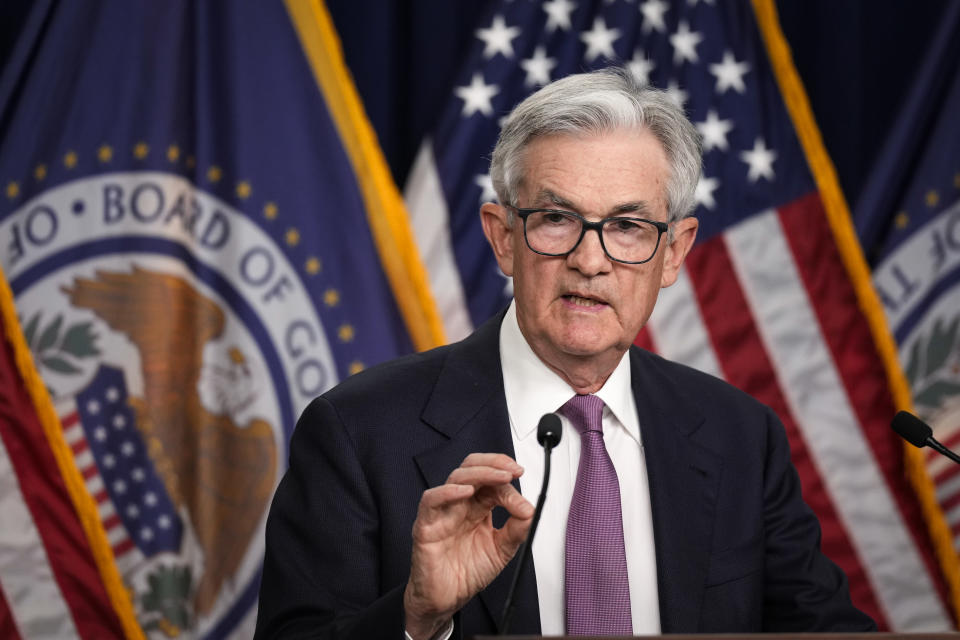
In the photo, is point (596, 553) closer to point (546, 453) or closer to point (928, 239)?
point (546, 453)

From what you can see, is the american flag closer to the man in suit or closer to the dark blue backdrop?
the dark blue backdrop

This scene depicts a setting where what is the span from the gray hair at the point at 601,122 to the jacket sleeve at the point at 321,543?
0.48 m

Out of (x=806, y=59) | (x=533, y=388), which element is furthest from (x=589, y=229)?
(x=806, y=59)

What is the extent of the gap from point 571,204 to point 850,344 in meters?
1.63

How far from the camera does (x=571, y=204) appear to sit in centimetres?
154

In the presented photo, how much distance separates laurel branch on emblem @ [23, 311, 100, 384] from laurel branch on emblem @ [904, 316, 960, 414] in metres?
2.28

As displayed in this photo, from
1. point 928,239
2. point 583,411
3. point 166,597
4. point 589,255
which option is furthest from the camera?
point 928,239

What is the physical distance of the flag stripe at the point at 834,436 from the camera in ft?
9.35

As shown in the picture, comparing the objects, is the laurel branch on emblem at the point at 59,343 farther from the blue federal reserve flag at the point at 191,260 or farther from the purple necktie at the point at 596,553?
the purple necktie at the point at 596,553

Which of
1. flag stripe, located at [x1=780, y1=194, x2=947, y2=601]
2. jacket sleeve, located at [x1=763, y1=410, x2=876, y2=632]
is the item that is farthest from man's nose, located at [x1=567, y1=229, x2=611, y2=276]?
flag stripe, located at [x1=780, y1=194, x2=947, y2=601]

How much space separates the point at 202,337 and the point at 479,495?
1.57 m

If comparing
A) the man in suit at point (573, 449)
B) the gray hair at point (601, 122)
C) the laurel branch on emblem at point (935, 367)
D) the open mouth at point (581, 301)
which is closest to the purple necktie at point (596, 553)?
the man in suit at point (573, 449)

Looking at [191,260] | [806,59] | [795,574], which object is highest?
[806,59]

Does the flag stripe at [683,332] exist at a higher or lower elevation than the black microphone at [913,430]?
higher
